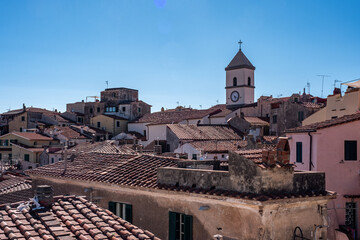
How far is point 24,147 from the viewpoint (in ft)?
166

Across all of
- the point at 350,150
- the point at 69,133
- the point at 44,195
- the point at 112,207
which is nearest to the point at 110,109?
the point at 69,133

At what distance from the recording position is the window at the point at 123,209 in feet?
42.5

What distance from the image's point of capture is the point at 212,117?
191 ft

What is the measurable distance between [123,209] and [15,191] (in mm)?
8970

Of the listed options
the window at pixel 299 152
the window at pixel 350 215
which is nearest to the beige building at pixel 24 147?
the window at pixel 299 152

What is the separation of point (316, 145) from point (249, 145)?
15723mm

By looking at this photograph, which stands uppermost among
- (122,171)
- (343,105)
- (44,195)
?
(343,105)

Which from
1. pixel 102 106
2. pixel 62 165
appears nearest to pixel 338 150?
pixel 62 165

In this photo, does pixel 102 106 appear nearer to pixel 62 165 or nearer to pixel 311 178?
pixel 62 165

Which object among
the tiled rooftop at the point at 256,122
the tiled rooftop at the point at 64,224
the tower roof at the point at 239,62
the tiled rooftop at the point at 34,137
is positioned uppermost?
the tower roof at the point at 239,62

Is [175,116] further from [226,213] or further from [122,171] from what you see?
[226,213]

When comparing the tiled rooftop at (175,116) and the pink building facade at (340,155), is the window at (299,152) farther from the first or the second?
the tiled rooftop at (175,116)

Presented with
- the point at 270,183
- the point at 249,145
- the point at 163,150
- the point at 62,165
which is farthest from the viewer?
the point at 163,150

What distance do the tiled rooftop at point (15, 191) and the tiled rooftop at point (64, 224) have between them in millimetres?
9198
